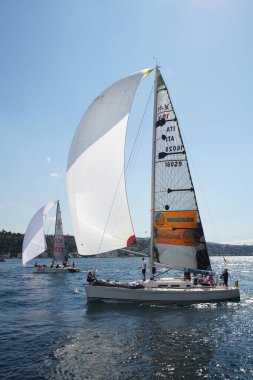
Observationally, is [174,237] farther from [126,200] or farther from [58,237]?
[58,237]

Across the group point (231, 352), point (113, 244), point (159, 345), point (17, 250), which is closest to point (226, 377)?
point (231, 352)

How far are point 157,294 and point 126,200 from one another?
618 cm

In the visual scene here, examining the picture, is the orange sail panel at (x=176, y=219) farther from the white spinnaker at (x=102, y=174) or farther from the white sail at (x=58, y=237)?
the white sail at (x=58, y=237)

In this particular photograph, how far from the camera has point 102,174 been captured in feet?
76.0

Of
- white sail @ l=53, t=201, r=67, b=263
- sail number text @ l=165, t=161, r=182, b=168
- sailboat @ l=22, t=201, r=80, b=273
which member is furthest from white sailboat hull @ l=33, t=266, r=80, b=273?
sail number text @ l=165, t=161, r=182, b=168

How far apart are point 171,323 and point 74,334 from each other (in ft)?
16.7

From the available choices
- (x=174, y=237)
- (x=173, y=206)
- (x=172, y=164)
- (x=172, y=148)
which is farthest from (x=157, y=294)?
(x=172, y=148)

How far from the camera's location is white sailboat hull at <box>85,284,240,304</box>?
22.2 metres

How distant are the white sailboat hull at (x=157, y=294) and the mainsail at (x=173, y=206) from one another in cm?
240

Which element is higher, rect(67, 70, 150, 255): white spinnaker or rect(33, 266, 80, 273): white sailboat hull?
rect(67, 70, 150, 255): white spinnaker

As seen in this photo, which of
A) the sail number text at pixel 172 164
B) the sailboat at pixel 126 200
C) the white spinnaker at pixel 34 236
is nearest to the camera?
the sailboat at pixel 126 200

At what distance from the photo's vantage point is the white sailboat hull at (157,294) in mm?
22203

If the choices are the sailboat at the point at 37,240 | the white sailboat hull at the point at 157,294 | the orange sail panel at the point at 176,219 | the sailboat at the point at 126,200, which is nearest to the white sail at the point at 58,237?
the sailboat at the point at 37,240

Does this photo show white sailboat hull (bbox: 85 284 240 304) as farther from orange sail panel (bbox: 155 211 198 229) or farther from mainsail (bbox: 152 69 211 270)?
orange sail panel (bbox: 155 211 198 229)
